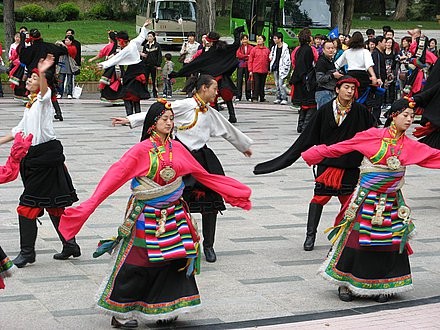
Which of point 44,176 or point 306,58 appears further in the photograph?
point 306,58

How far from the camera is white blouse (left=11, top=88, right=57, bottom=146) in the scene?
820 centimetres

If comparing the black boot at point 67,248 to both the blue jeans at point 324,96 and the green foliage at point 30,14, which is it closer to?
the blue jeans at point 324,96

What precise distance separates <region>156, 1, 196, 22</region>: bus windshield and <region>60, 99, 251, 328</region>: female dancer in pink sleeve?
30990mm

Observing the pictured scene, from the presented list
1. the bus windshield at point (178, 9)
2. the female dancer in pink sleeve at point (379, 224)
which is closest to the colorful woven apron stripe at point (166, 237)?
the female dancer in pink sleeve at point (379, 224)

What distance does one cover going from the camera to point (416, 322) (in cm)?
682

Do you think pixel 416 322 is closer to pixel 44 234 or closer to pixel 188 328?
pixel 188 328

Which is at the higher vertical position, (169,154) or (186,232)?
(169,154)

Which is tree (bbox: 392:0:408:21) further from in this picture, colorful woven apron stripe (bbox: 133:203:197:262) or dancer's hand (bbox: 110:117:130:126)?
colorful woven apron stripe (bbox: 133:203:197:262)

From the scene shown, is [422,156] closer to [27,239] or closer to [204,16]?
[27,239]

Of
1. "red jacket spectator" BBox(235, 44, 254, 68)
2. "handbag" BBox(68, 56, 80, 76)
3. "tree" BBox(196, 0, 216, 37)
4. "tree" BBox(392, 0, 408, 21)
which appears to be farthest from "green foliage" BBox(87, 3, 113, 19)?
"red jacket spectator" BBox(235, 44, 254, 68)

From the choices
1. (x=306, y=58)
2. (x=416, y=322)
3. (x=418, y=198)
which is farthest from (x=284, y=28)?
(x=416, y=322)

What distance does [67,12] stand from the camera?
51.2m

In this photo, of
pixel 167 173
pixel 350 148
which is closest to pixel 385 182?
pixel 350 148

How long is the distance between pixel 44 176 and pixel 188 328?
Answer: 2.27m
